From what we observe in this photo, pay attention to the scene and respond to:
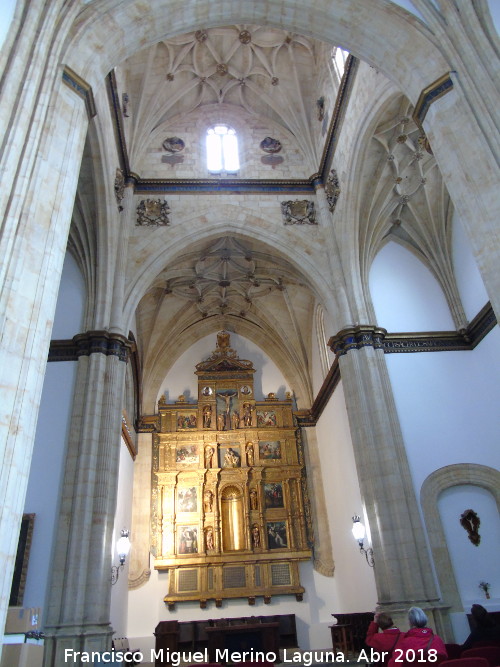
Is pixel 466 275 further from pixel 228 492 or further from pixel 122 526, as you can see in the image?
pixel 122 526

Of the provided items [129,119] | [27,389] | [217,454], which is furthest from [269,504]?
[27,389]

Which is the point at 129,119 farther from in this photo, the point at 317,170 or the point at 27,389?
the point at 27,389

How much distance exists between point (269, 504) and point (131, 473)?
4.64 metres

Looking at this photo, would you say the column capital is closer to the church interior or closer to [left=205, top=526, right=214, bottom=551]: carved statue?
the church interior

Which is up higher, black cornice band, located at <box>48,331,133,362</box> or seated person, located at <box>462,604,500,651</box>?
black cornice band, located at <box>48,331,133,362</box>

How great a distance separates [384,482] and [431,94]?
747cm

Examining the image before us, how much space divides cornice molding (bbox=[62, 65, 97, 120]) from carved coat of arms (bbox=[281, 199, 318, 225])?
8.10 meters

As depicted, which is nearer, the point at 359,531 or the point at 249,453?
the point at 359,531

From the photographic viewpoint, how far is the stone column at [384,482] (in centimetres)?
1003

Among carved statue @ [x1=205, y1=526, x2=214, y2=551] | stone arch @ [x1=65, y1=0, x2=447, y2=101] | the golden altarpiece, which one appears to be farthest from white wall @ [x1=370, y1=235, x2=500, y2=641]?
carved statue @ [x1=205, y1=526, x2=214, y2=551]

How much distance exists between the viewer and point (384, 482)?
436 inches

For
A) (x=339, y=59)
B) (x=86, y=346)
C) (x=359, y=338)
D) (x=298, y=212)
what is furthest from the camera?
(x=298, y=212)

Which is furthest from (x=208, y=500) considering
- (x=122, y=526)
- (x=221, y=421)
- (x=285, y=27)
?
(x=285, y=27)

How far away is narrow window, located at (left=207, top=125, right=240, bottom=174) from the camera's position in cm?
1611
